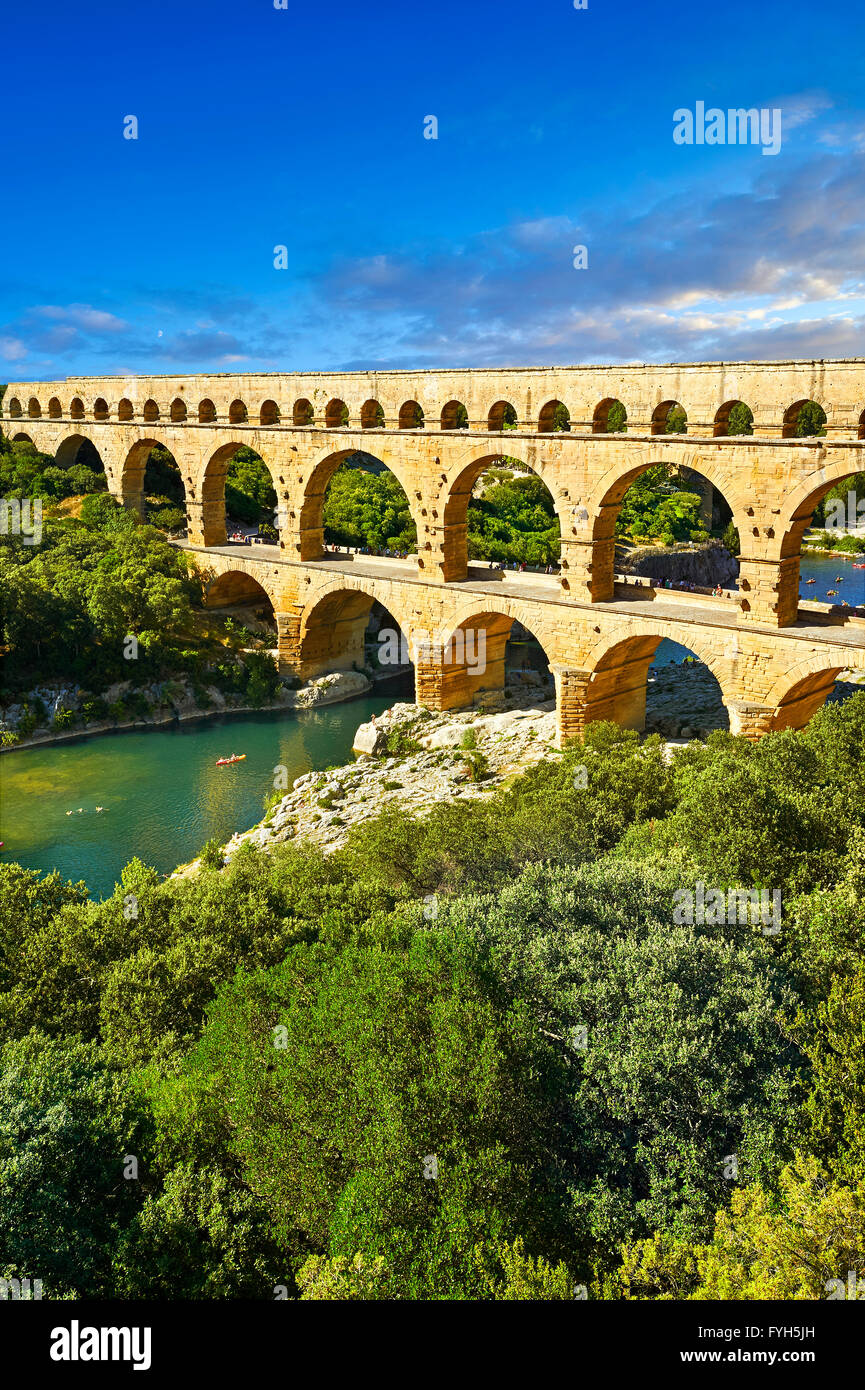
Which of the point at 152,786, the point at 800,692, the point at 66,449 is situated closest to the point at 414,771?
the point at 152,786

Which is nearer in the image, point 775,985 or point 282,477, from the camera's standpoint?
point 775,985

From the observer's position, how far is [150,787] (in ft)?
93.8

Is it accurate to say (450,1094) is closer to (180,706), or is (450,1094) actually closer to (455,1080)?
(455,1080)

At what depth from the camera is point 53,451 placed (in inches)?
2007

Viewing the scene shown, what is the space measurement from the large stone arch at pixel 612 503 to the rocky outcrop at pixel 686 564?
70.6 feet

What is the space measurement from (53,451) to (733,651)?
39014mm

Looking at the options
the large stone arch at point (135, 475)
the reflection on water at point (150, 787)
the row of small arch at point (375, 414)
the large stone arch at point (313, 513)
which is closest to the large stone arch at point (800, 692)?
the row of small arch at point (375, 414)

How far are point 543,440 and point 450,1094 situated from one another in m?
20.3

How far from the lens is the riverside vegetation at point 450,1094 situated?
8672 millimetres

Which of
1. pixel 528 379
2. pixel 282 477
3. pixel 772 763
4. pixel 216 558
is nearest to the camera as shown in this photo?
pixel 772 763

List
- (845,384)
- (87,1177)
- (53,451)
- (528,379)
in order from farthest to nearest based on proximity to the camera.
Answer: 1. (53,451)
2. (528,379)
3. (845,384)
4. (87,1177)

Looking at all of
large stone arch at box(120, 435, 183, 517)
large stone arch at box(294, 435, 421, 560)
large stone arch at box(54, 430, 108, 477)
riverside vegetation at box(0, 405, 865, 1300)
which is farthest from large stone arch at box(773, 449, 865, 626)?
large stone arch at box(54, 430, 108, 477)
